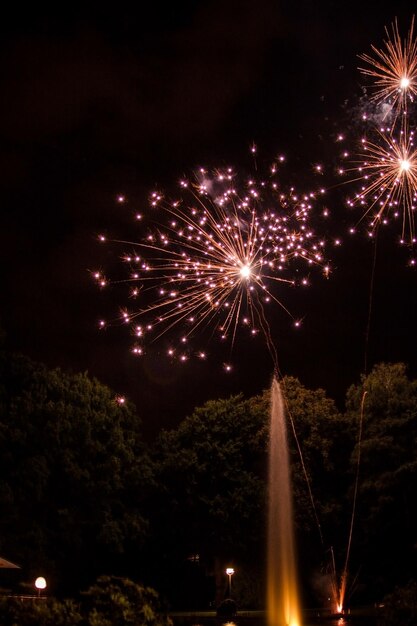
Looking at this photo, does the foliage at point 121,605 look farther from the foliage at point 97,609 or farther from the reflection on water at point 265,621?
the reflection on water at point 265,621

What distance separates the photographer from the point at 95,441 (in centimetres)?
2755

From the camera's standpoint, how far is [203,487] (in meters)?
31.7

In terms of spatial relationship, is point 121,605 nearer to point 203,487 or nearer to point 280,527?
point 280,527

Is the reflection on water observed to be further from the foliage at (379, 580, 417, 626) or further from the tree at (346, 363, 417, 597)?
the foliage at (379, 580, 417, 626)

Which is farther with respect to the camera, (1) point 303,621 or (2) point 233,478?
(2) point 233,478

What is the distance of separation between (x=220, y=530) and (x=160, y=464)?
12.7 feet

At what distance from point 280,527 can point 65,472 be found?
10.0 metres

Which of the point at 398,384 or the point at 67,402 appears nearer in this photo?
the point at 67,402

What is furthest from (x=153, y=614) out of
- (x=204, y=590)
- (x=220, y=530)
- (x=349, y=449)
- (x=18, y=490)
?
(x=204, y=590)

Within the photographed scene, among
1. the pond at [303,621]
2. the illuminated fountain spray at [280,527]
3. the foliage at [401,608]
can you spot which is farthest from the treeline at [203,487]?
the foliage at [401,608]

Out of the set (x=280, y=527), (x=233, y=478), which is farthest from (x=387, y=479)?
(x=233, y=478)

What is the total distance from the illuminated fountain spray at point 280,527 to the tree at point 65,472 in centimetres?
551

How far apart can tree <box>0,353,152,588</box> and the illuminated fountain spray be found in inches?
217

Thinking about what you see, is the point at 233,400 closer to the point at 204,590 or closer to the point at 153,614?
the point at 204,590
